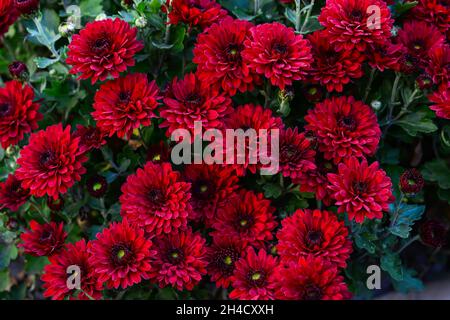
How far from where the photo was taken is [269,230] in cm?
169

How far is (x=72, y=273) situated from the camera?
1627 mm

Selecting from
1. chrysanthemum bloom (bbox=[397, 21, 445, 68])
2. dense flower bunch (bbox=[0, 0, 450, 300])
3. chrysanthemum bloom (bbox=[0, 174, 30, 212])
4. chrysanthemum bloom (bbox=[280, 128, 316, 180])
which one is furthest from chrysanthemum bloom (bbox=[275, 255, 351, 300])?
chrysanthemum bloom (bbox=[0, 174, 30, 212])

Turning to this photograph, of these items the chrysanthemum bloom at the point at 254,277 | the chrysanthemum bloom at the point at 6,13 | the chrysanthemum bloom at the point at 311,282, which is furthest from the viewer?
the chrysanthemum bloom at the point at 6,13

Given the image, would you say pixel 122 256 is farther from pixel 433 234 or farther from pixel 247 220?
pixel 433 234

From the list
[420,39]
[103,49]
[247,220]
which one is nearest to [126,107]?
[103,49]

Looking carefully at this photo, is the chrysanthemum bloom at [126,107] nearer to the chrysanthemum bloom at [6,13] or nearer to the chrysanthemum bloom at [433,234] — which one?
the chrysanthemum bloom at [6,13]

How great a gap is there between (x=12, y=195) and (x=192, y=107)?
68 cm

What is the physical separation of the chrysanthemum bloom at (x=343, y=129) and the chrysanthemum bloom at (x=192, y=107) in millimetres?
284

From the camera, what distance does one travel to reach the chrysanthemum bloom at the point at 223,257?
1.64m

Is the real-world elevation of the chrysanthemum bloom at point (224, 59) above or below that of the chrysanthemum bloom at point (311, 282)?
above

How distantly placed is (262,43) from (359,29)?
29cm

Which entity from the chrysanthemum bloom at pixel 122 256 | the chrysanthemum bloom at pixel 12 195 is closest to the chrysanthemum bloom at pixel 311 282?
the chrysanthemum bloom at pixel 122 256

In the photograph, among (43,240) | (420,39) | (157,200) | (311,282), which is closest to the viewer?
(311,282)
